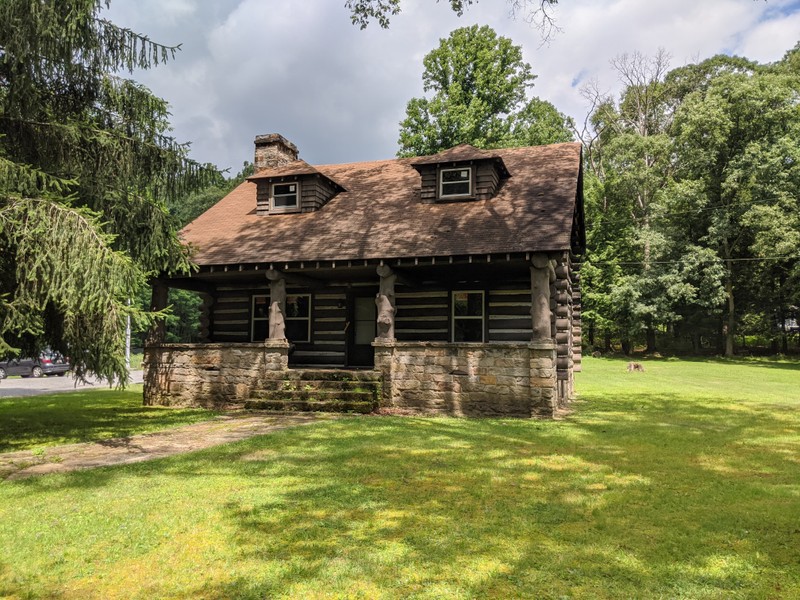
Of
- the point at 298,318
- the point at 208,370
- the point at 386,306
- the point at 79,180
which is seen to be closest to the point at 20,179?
the point at 79,180

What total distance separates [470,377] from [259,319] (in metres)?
8.59

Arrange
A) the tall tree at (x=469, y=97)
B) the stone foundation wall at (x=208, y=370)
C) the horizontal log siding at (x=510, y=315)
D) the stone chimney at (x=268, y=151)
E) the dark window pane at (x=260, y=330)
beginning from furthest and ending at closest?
the tall tree at (x=469, y=97)
the stone chimney at (x=268, y=151)
the dark window pane at (x=260, y=330)
the horizontal log siding at (x=510, y=315)
the stone foundation wall at (x=208, y=370)

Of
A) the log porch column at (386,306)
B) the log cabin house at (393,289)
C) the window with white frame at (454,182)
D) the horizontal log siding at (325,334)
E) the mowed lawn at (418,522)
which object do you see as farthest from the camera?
the horizontal log siding at (325,334)

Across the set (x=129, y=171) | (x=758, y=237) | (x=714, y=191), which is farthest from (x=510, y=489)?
(x=714, y=191)

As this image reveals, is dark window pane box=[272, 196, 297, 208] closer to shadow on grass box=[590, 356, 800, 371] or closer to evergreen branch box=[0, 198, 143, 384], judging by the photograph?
evergreen branch box=[0, 198, 143, 384]

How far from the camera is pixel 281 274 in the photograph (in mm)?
14656

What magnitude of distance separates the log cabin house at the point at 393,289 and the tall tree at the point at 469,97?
42.5 feet

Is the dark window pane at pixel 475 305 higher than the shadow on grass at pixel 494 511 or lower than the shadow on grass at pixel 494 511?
higher

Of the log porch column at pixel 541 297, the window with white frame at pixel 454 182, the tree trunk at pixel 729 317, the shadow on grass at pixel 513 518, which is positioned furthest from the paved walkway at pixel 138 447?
the tree trunk at pixel 729 317

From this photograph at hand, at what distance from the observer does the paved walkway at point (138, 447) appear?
25.2 feet

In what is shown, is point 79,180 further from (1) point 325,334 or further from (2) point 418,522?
(1) point 325,334

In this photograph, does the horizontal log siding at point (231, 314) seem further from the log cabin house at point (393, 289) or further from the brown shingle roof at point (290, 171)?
the brown shingle roof at point (290, 171)

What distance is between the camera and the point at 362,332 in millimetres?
17625

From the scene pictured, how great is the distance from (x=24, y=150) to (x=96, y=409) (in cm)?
757
